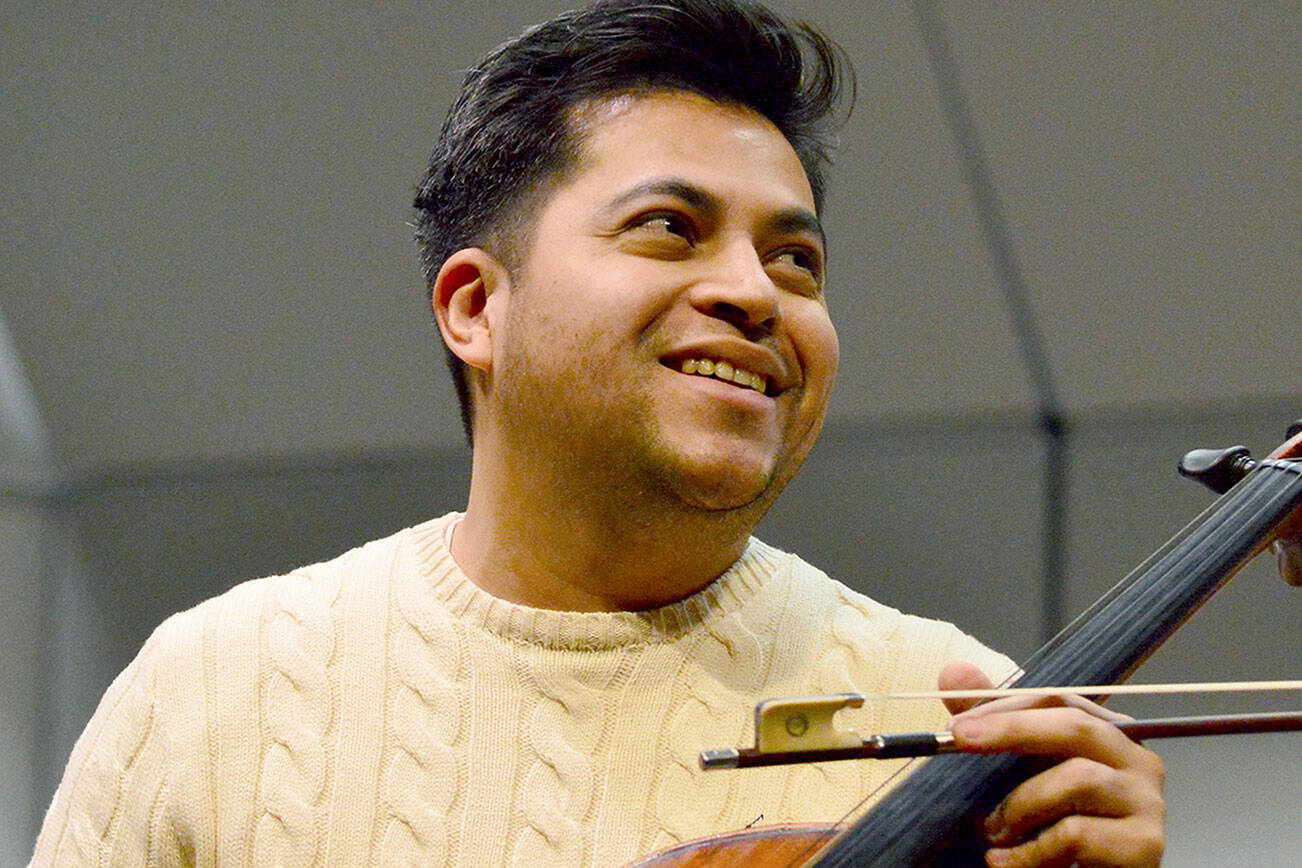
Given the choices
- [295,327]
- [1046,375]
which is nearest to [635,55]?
[1046,375]

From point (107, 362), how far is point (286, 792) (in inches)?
60.0

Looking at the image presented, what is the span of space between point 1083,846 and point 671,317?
498 mm

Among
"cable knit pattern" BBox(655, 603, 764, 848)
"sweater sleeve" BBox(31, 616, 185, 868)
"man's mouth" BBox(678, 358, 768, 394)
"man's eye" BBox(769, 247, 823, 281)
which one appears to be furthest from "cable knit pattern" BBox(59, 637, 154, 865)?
"man's eye" BBox(769, 247, 823, 281)

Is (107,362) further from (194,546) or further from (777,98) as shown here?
(777,98)

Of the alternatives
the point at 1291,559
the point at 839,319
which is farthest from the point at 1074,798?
the point at 839,319

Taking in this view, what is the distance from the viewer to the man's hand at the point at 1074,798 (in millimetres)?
921

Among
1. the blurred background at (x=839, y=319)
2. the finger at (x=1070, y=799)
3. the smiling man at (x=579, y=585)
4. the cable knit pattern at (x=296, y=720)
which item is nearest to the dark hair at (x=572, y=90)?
the smiling man at (x=579, y=585)

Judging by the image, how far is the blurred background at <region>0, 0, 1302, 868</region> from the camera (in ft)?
7.02

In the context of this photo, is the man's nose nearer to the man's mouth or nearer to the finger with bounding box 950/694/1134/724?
the man's mouth

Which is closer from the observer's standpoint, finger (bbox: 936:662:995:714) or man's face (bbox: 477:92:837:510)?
finger (bbox: 936:662:995:714)

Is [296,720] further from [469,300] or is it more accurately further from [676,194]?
[676,194]

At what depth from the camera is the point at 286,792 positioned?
1229 mm

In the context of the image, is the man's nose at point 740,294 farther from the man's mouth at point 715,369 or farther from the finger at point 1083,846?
the finger at point 1083,846

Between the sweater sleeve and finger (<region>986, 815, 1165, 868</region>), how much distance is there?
701 millimetres
